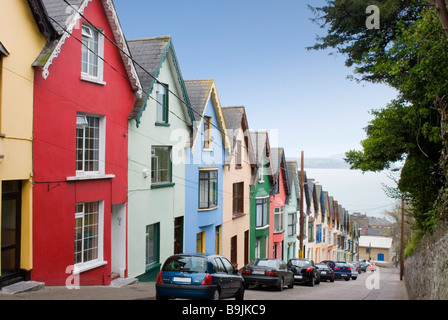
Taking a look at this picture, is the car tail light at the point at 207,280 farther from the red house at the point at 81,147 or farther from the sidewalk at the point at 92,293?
the red house at the point at 81,147

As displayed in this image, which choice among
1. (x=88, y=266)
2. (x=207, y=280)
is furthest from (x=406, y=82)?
(x=88, y=266)

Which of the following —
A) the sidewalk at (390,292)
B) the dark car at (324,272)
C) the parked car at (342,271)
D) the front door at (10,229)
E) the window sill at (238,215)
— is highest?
the front door at (10,229)

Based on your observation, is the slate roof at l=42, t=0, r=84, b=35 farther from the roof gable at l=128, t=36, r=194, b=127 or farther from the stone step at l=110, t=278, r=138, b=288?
the stone step at l=110, t=278, r=138, b=288

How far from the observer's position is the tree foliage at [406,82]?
1252 cm

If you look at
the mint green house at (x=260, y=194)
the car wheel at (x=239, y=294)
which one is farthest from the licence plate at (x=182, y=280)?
the mint green house at (x=260, y=194)

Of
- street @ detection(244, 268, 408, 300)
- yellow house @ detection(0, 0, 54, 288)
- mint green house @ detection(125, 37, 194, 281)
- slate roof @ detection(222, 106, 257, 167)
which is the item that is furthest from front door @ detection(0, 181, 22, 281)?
slate roof @ detection(222, 106, 257, 167)

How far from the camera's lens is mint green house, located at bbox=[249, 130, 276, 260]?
3291 cm

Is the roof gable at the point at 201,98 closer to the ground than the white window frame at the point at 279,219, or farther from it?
farther from it

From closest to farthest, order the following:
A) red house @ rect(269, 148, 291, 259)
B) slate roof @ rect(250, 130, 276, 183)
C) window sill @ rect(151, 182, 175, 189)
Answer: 1. window sill @ rect(151, 182, 175, 189)
2. slate roof @ rect(250, 130, 276, 183)
3. red house @ rect(269, 148, 291, 259)

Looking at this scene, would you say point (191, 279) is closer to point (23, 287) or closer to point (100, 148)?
point (23, 287)

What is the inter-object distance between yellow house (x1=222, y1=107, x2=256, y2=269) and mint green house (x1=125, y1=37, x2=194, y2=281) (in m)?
6.47

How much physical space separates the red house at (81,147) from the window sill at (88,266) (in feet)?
0.10

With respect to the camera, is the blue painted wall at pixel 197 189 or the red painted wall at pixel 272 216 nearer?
the blue painted wall at pixel 197 189

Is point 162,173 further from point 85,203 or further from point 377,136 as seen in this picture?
point 377,136
